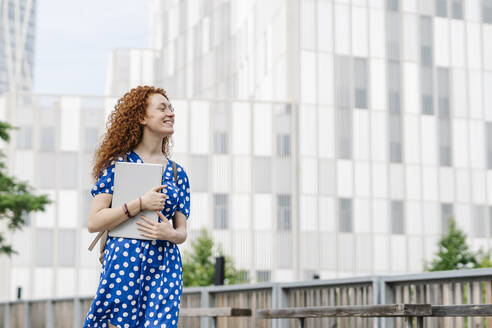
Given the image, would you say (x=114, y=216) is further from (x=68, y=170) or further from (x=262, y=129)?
(x=68, y=170)

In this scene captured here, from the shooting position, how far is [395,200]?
45500mm

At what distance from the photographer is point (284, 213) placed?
44719mm

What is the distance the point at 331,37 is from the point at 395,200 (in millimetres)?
8832

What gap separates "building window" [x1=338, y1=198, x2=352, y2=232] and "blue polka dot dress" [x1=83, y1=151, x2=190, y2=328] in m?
40.8

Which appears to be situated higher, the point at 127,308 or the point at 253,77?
the point at 253,77

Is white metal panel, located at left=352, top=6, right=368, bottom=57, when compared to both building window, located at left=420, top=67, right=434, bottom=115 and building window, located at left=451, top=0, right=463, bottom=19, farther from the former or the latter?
building window, located at left=451, top=0, right=463, bottom=19

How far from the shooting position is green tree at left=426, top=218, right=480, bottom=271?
36.8 meters

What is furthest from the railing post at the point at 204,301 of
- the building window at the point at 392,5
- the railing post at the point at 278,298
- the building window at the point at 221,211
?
the building window at the point at 392,5

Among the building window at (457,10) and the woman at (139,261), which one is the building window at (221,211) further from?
the woman at (139,261)

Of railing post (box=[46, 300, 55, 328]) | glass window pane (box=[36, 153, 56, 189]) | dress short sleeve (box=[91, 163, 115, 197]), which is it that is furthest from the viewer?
glass window pane (box=[36, 153, 56, 189])

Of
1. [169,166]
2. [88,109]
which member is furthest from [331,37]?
[169,166]

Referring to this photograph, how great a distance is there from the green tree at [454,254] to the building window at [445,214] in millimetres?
8411

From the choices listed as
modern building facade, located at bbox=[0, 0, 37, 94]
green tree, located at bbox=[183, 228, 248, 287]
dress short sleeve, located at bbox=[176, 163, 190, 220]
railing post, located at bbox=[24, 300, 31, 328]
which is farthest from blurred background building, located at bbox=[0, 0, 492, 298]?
modern building facade, located at bbox=[0, 0, 37, 94]

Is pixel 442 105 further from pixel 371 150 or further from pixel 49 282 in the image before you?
pixel 49 282
